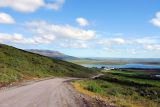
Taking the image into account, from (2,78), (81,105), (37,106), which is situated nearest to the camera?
(37,106)

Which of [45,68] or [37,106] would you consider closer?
[37,106]

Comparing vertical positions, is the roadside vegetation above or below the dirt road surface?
below

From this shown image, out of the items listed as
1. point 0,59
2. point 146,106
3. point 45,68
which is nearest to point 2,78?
point 146,106

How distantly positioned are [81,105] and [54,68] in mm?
98046

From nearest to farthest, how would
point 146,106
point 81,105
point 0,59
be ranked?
point 81,105 → point 146,106 → point 0,59

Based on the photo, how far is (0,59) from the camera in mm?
99188

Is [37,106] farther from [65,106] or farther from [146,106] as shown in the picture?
[146,106]

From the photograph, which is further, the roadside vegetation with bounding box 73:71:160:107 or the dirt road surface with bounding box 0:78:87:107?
the roadside vegetation with bounding box 73:71:160:107

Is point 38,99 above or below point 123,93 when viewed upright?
above

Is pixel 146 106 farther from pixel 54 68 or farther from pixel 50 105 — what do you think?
pixel 54 68

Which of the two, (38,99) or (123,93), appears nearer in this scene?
(38,99)

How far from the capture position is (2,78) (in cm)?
5734

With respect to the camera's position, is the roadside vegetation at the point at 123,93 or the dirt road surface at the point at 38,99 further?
the roadside vegetation at the point at 123,93

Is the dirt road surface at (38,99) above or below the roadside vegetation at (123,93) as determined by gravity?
above
